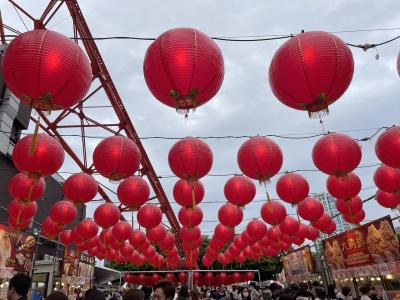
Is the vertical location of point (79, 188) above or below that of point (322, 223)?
above

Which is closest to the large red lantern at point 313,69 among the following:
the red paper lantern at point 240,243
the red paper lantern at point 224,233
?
the red paper lantern at point 224,233

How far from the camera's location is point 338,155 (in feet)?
17.2

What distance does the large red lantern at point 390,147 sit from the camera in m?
5.20

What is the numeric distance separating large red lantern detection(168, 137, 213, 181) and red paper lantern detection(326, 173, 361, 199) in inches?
131

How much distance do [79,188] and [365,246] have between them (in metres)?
10.7

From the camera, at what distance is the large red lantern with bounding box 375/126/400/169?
17.1 feet

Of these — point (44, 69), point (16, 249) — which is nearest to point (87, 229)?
point (16, 249)

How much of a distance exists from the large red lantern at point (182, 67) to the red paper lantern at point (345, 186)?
15.8ft

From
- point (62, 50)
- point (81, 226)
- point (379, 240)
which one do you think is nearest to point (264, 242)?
point (379, 240)

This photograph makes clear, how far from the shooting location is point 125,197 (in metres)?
6.51

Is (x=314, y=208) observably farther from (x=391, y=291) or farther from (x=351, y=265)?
(x=351, y=265)

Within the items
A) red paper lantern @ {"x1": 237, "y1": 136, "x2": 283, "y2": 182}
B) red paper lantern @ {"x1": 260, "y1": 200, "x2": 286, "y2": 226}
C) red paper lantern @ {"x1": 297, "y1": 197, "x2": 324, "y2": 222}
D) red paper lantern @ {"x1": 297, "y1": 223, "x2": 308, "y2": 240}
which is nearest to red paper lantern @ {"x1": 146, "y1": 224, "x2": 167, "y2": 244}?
red paper lantern @ {"x1": 260, "y1": 200, "x2": 286, "y2": 226}

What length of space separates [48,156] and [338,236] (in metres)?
13.2

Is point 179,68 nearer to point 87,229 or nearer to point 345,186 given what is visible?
point 345,186
